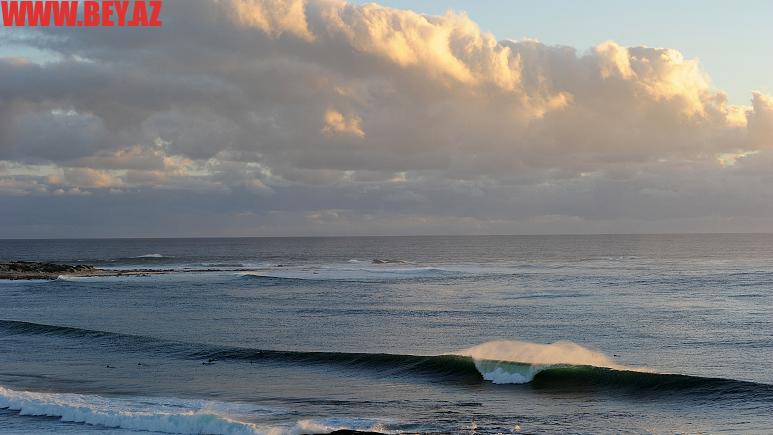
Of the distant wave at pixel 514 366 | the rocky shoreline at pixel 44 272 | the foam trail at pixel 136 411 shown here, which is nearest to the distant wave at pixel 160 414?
the foam trail at pixel 136 411

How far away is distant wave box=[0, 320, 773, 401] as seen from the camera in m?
23.7

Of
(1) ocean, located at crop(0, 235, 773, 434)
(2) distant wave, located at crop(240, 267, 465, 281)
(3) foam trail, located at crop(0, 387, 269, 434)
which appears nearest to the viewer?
(3) foam trail, located at crop(0, 387, 269, 434)

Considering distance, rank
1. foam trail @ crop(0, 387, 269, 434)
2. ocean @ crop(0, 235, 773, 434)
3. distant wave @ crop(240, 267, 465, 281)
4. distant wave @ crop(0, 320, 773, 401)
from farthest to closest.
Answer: distant wave @ crop(240, 267, 465, 281) → distant wave @ crop(0, 320, 773, 401) → ocean @ crop(0, 235, 773, 434) → foam trail @ crop(0, 387, 269, 434)

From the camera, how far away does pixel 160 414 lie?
19984 mm

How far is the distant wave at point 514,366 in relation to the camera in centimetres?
2370

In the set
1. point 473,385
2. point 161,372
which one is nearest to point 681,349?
point 473,385

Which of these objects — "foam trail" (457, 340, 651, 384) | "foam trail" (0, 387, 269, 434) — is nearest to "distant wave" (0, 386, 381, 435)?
"foam trail" (0, 387, 269, 434)

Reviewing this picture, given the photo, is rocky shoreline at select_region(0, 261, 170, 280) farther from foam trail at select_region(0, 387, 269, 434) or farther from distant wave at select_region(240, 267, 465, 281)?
foam trail at select_region(0, 387, 269, 434)

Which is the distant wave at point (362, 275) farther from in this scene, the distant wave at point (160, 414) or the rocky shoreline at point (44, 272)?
the distant wave at point (160, 414)

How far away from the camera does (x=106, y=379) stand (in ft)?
86.8

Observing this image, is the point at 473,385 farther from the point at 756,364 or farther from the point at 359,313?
the point at 359,313

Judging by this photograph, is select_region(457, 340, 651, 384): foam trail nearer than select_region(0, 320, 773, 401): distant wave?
No

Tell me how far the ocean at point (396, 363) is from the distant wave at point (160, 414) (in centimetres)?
6

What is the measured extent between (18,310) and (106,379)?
27.1 m
